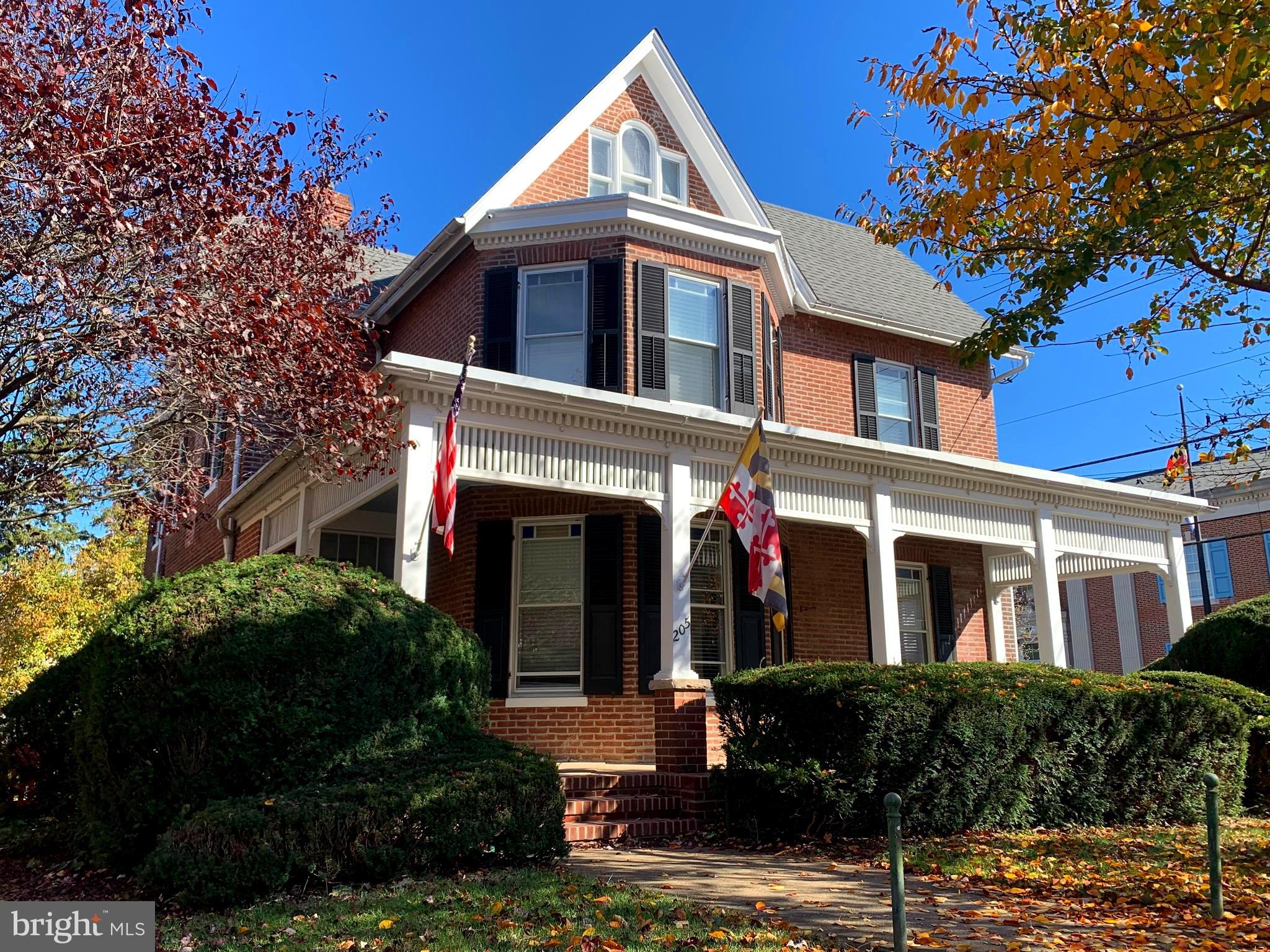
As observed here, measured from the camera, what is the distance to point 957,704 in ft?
29.2

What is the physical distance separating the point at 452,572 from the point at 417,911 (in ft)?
24.1

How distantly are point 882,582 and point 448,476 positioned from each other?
586 cm

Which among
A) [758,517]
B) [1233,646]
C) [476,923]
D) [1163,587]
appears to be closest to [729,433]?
[758,517]

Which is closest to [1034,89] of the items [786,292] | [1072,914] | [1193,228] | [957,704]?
[1193,228]

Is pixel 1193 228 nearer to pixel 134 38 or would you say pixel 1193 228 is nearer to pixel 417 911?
pixel 417 911

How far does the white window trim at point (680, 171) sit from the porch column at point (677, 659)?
5.67m

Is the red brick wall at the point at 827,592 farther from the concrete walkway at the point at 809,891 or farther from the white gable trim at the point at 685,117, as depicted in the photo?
the concrete walkway at the point at 809,891

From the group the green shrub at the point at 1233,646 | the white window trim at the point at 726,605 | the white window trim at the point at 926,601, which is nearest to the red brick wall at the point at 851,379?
the white window trim at the point at 926,601

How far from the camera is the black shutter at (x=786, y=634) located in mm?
13789

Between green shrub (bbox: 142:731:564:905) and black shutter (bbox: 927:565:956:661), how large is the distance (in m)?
9.98

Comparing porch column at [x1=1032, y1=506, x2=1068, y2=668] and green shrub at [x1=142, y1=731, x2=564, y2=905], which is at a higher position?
porch column at [x1=1032, y1=506, x2=1068, y2=668]

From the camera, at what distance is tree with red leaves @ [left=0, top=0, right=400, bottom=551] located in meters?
6.91

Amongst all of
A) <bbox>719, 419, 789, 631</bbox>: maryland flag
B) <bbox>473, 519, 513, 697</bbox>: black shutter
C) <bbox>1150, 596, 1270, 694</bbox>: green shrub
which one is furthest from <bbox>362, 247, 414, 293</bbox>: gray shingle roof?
<bbox>1150, 596, 1270, 694</bbox>: green shrub

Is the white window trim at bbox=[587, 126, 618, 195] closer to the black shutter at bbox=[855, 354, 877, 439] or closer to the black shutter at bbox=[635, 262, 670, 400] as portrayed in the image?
the black shutter at bbox=[635, 262, 670, 400]
